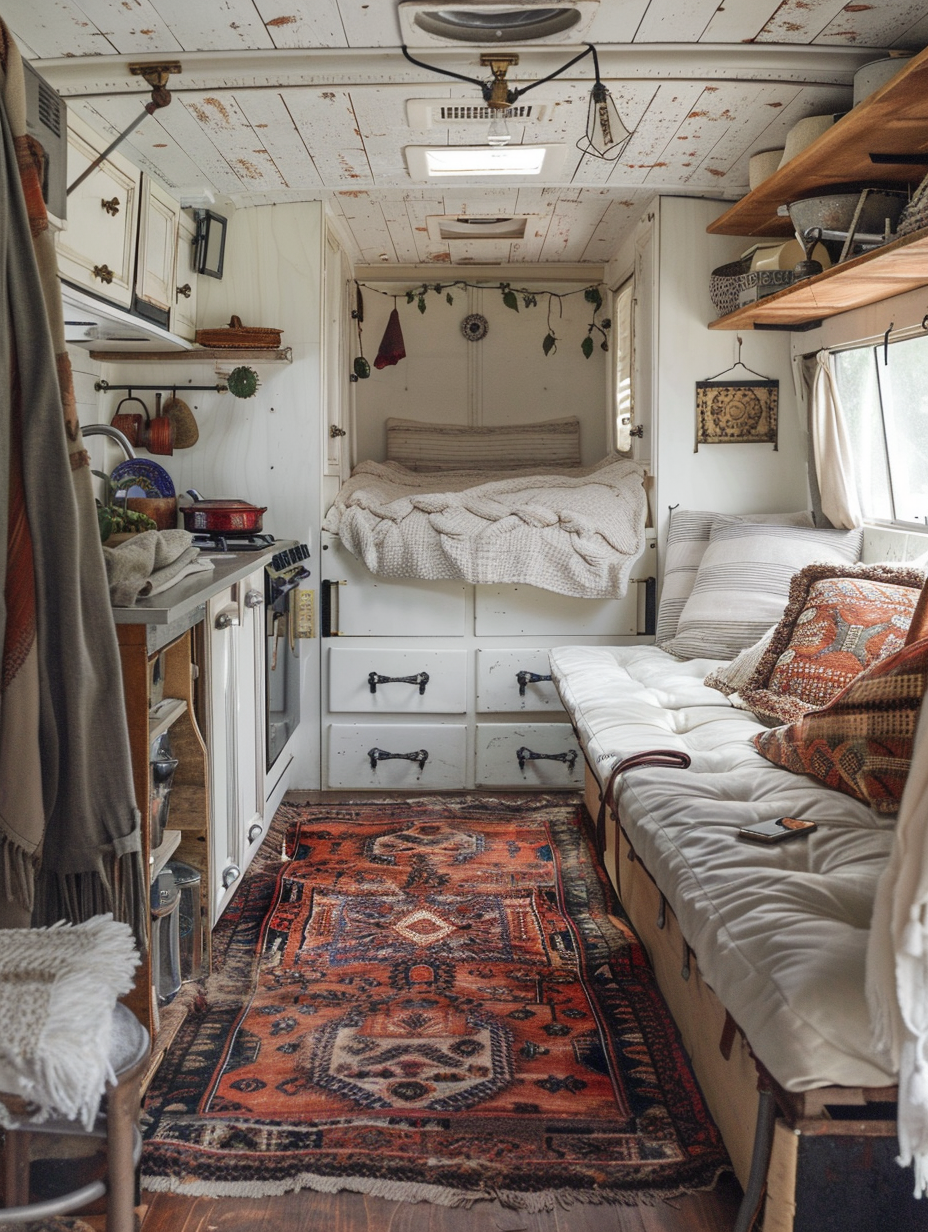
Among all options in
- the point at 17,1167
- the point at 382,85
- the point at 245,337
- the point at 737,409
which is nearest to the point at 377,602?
the point at 245,337

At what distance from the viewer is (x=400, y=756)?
378 cm

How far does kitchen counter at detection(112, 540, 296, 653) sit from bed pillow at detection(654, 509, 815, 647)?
1652 millimetres

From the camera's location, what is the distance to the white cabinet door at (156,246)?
3.05 metres

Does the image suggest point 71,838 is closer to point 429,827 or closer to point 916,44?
point 429,827

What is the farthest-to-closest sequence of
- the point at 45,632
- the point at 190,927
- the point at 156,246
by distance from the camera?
the point at 156,246 < the point at 190,927 < the point at 45,632

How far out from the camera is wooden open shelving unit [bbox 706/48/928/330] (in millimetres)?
2172

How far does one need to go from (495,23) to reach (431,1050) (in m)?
2.41

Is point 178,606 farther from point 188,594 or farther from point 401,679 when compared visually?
point 401,679

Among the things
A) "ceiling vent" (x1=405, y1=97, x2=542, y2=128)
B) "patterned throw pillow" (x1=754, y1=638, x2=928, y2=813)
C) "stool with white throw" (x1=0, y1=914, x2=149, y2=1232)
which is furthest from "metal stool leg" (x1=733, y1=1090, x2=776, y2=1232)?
"ceiling vent" (x1=405, y1=97, x2=542, y2=128)

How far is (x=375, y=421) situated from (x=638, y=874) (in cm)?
340

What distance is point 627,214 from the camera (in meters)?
4.04

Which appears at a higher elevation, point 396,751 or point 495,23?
point 495,23

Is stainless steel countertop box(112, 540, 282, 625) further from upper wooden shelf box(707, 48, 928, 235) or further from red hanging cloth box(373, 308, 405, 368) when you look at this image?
red hanging cloth box(373, 308, 405, 368)

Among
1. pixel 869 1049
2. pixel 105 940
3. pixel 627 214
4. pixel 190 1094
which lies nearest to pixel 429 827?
pixel 190 1094
